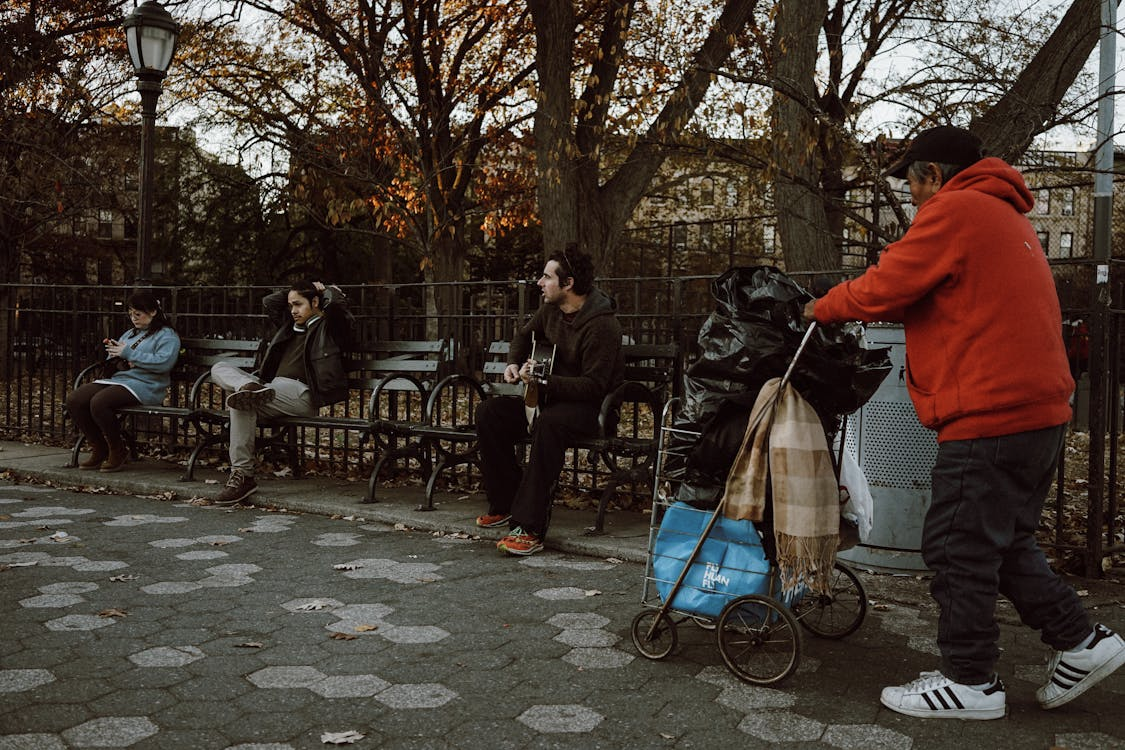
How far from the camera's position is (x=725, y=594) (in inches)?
158

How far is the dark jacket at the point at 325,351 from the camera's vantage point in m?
7.95

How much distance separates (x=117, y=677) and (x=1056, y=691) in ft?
10.9

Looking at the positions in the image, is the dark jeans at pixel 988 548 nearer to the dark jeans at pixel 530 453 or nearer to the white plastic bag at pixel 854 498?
the white plastic bag at pixel 854 498

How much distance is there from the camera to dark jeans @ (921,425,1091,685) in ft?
11.3

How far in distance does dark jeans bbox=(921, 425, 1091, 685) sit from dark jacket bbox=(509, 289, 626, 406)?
2908 millimetres

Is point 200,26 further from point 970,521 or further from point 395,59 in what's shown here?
point 970,521

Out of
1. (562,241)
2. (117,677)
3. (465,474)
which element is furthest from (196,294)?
(117,677)

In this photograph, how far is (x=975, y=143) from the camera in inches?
143

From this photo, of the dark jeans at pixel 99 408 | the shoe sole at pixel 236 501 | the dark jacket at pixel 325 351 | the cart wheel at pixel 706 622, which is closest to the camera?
the cart wheel at pixel 706 622

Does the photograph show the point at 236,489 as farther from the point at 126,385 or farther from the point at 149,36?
the point at 149,36

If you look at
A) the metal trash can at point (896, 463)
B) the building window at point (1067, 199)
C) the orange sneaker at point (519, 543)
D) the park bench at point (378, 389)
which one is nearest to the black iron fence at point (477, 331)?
the park bench at point (378, 389)

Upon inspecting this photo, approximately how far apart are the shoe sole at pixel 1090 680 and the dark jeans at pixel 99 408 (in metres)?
7.35

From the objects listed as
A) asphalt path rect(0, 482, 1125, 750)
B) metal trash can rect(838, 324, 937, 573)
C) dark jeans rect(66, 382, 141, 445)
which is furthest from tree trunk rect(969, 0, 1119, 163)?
dark jeans rect(66, 382, 141, 445)

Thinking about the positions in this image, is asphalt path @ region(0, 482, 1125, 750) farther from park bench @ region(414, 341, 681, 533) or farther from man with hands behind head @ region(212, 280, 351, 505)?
man with hands behind head @ region(212, 280, 351, 505)
